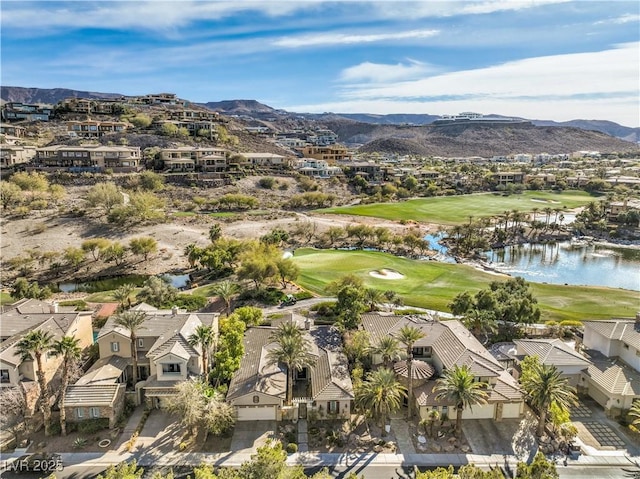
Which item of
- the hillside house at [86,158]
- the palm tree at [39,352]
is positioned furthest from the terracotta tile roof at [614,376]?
the hillside house at [86,158]

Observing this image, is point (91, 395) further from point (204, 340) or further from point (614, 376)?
point (614, 376)

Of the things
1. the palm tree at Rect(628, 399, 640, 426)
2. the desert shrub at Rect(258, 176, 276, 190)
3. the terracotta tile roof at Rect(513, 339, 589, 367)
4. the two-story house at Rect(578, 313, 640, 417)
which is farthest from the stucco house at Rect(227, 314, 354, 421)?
the desert shrub at Rect(258, 176, 276, 190)

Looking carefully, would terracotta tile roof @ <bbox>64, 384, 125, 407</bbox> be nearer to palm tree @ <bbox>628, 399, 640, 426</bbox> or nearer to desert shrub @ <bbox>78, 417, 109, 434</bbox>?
desert shrub @ <bbox>78, 417, 109, 434</bbox>

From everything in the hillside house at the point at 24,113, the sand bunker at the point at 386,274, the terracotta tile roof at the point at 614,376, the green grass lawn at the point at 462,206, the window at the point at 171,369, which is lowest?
the sand bunker at the point at 386,274

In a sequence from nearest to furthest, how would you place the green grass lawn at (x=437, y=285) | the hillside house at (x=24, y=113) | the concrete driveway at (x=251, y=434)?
the concrete driveway at (x=251, y=434)
the green grass lawn at (x=437, y=285)
the hillside house at (x=24, y=113)

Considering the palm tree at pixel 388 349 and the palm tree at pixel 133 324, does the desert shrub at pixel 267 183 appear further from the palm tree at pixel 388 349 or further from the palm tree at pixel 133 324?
the palm tree at pixel 388 349

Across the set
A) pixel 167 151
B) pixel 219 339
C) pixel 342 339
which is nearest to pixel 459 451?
pixel 342 339

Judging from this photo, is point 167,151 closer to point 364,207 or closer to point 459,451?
point 364,207

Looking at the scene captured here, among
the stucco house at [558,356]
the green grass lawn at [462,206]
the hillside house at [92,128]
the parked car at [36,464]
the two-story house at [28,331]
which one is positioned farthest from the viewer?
the hillside house at [92,128]
